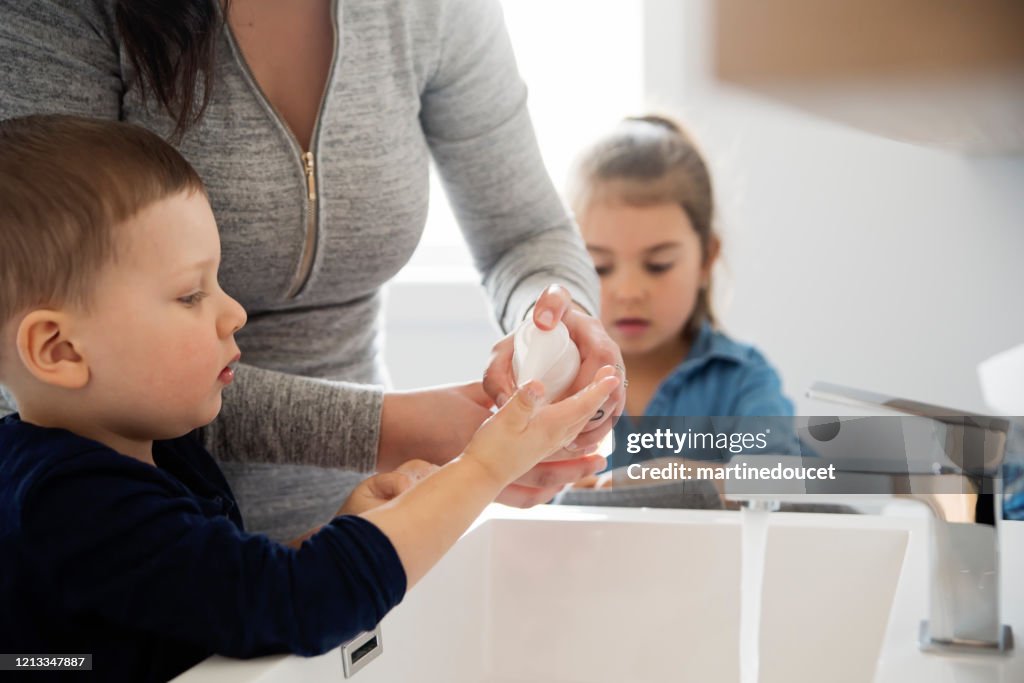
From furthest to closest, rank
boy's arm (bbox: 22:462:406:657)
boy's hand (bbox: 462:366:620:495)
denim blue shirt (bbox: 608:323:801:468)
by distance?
denim blue shirt (bbox: 608:323:801:468) → boy's hand (bbox: 462:366:620:495) → boy's arm (bbox: 22:462:406:657)

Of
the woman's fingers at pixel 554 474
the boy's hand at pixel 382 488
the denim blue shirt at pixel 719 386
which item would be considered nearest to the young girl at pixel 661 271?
the denim blue shirt at pixel 719 386

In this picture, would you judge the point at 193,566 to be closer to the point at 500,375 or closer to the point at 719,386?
the point at 500,375

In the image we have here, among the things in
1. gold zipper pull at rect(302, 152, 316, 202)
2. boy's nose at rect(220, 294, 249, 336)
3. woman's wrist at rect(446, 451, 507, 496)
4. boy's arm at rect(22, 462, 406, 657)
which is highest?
gold zipper pull at rect(302, 152, 316, 202)

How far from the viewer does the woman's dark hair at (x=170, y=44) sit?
0.71 meters

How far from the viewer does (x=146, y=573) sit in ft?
1.69

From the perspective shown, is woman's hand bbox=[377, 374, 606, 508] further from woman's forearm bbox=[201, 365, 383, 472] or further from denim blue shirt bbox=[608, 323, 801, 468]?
denim blue shirt bbox=[608, 323, 801, 468]

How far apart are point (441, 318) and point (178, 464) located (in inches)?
55.2

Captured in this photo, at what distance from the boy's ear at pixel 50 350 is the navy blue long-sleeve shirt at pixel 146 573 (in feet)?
0.12

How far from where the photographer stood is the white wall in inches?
69.6

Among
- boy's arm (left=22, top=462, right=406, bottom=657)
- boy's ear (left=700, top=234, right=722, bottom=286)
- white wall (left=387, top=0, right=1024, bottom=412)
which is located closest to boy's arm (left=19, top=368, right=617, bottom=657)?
boy's arm (left=22, top=462, right=406, bottom=657)

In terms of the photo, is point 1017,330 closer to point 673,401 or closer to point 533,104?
point 673,401

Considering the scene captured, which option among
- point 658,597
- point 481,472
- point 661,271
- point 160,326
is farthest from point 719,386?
point 160,326

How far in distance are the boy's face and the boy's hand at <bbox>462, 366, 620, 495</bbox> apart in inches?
6.6

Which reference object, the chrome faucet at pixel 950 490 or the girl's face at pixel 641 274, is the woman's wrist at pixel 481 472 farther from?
the girl's face at pixel 641 274
